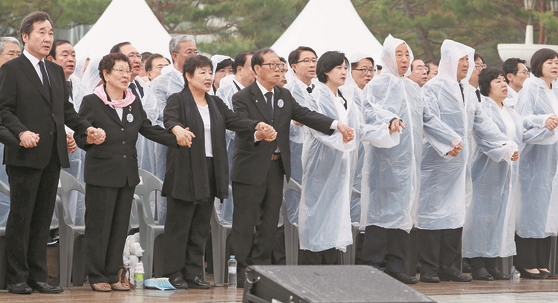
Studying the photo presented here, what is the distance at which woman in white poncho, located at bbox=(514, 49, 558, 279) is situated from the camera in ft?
36.1

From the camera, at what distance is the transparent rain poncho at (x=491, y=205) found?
10.7 meters

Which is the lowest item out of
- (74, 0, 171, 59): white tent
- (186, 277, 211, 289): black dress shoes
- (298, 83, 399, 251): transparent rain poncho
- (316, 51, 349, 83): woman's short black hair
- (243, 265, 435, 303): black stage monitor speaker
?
(186, 277, 211, 289): black dress shoes

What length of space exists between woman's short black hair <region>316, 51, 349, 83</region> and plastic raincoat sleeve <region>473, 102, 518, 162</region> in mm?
1373

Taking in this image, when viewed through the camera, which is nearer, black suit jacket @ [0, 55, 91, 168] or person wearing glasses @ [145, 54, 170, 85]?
black suit jacket @ [0, 55, 91, 168]

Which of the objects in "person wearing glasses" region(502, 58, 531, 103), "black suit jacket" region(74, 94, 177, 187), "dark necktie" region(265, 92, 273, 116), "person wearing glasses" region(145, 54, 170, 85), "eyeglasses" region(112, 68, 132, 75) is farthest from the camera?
"person wearing glasses" region(502, 58, 531, 103)

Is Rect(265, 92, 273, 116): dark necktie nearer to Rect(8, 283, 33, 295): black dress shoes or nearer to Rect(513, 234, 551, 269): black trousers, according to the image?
Rect(8, 283, 33, 295): black dress shoes

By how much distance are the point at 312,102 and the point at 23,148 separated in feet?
8.69

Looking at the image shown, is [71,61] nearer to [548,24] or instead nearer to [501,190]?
[501,190]

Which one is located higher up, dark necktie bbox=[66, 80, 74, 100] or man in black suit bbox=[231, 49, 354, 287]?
dark necktie bbox=[66, 80, 74, 100]

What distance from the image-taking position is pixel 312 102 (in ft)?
32.6

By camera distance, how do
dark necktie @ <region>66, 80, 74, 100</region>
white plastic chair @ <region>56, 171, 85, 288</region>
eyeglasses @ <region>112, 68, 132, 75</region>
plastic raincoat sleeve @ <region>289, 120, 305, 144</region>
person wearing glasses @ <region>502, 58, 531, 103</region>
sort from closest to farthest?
1. eyeglasses @ <region>112, 68, 132, 75</region>
2. white plastic chair @ <region>56, 171, 85, 288</region>
3. dark necktie @ <region>66, 80, 74, 100</region>
4. plastic raincoat sleeve @ <region>289, 120, 305, 144</region>
5. person wearing glasses @ <region>502, 58, 531, 103</region>

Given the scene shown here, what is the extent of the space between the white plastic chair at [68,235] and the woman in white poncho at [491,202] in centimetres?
349

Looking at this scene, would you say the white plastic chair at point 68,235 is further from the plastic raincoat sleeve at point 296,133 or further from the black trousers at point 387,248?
the black trousers at point 387,248

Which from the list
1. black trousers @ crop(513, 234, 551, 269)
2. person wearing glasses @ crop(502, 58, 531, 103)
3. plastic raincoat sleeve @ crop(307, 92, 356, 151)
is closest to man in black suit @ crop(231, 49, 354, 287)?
plastic raincoat sleeve @ crop(307, 92, 356, 151)
